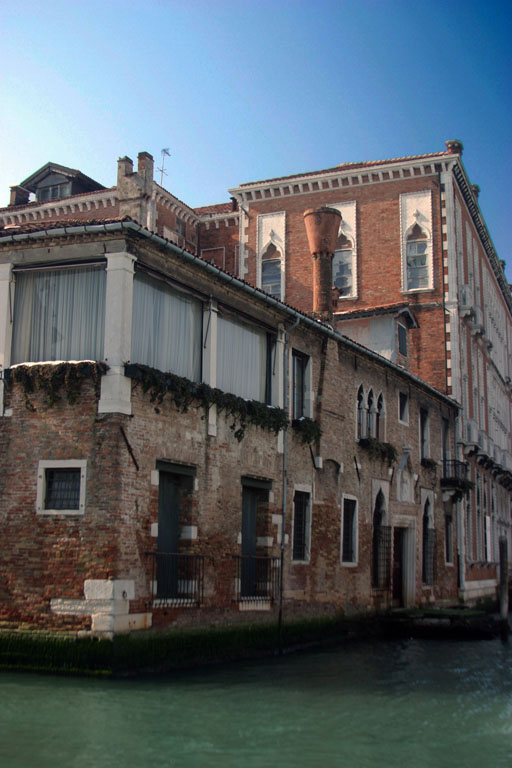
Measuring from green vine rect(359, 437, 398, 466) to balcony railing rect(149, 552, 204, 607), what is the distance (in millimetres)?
6357

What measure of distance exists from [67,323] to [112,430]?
5.87 feet

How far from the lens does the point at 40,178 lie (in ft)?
105

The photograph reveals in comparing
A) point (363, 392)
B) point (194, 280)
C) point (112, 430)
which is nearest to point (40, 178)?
point (363, 392)

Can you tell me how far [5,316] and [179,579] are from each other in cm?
422

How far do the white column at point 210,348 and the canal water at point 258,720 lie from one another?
3854 mm

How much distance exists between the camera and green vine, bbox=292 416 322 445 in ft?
50.3

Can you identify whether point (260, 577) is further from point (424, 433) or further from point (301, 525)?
point (424, 433)

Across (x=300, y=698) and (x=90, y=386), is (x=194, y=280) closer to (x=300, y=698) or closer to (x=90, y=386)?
(x=90, y=386)

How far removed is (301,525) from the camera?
51.0 ft

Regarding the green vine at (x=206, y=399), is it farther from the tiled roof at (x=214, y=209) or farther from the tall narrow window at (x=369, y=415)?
the tiled roof at (x=214, y=209)

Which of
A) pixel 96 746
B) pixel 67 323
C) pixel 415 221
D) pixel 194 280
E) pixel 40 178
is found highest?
pixel 40 178

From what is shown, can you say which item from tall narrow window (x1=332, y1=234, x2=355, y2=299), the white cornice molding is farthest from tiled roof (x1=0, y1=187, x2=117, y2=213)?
tall narrow window (x1=332, y1=234, x2=355, y2=299)

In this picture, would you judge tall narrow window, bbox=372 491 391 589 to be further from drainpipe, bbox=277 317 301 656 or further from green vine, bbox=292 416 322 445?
drainpipe, bbox=277 317 301 656

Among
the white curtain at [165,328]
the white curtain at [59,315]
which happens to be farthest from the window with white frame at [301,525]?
the white curtain at [59,315]
